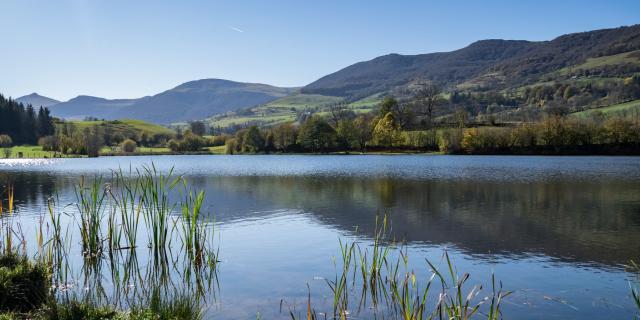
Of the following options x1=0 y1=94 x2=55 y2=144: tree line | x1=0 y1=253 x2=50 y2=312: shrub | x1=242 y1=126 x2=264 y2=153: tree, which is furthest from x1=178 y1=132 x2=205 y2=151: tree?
x1=0 y1=253 x2=50 y2=312: shrub

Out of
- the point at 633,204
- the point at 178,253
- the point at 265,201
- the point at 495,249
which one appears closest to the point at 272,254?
the point at 178,253

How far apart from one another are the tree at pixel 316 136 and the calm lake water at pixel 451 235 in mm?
88149

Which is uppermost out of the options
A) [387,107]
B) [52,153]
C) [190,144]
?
[387,107]

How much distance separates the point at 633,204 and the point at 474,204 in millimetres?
9639

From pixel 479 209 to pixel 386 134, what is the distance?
93438mm

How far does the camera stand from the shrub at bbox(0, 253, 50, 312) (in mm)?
10289

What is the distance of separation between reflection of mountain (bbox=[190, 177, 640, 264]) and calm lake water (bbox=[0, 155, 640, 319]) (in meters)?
0.07

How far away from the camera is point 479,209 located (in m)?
28.9

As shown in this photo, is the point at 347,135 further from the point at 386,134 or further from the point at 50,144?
the point at 50,144

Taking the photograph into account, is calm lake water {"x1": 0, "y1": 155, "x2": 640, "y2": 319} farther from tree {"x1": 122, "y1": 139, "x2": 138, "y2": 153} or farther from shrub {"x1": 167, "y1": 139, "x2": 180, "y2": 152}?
tree {"x1": 122, "y1": 139, "x2": 138, "y2": 153}

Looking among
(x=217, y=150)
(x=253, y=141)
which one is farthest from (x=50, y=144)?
(x=253, y=141)

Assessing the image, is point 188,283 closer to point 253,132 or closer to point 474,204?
point 474,204

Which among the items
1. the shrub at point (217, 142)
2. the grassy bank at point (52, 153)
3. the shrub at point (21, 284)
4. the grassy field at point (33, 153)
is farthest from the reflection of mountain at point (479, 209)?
the shrub at point (217, 142)

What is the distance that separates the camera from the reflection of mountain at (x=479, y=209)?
64.5ft
